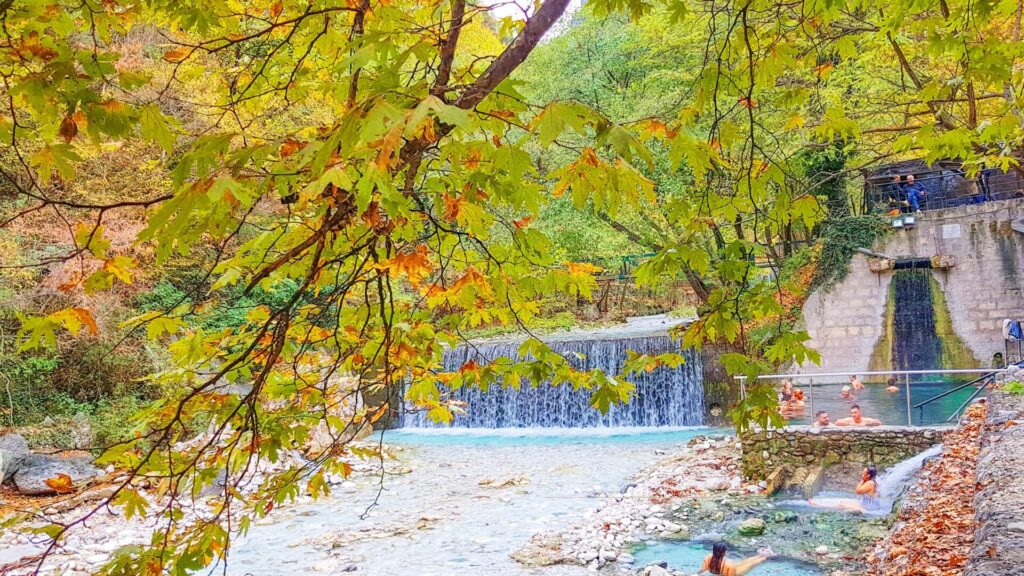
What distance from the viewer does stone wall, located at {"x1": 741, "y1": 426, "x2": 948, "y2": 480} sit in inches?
313

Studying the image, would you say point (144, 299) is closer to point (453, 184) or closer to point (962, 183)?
point (453, 184)

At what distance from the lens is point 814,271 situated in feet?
46.8

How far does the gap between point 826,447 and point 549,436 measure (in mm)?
5802

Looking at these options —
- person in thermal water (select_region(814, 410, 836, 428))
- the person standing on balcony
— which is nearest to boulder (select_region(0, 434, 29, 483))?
person in thermal water (select_region(814, 410, 836, 428))

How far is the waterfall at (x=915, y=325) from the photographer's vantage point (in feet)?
43.3

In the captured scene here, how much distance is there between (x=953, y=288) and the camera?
1326 cm

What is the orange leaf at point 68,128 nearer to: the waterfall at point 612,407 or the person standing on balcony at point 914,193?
the waterfall at point 612,407

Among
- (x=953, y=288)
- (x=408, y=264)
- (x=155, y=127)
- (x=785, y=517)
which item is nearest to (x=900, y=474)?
(x=785, y=517)

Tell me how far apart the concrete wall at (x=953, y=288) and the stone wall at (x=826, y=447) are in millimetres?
5535

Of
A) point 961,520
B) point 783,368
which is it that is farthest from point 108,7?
point 783,368

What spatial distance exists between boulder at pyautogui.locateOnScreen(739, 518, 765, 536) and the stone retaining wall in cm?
252

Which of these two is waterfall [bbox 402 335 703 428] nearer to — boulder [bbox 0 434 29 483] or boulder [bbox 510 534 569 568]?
boulder [bbox 510 534 569 568]

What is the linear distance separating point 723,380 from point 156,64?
11.5m

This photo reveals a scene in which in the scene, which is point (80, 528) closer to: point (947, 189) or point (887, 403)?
point (887, 403)
